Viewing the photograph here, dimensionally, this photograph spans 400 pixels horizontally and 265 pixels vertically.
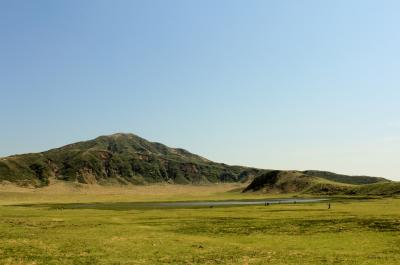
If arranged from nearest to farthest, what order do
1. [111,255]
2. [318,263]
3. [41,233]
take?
1. [318,263]
2. [111,255]
3. [41,233]

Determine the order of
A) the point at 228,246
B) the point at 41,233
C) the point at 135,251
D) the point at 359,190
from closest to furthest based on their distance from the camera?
→ 1. the point at 135,251
2. the point at 228,246
3. the point at 41,233
4. the point at 359,190

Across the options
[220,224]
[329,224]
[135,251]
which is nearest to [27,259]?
[135,251]

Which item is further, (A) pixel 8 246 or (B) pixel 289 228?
(B) pixel 289 228

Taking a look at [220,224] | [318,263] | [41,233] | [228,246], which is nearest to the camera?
[318,263]

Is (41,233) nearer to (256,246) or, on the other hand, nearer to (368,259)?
(256,246)

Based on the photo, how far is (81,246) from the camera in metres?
41.9

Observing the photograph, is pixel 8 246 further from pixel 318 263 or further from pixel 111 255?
pixel 318 263

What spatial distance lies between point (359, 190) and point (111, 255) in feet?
595

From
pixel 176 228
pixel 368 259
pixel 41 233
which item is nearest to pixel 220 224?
pixel 176 228

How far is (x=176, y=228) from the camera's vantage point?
6116 cm

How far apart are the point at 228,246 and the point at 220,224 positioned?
23.0 meters

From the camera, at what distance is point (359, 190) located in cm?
19575

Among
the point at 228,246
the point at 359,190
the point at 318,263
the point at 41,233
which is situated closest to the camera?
the point at 318,263

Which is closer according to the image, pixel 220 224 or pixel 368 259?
pixel 368 259
